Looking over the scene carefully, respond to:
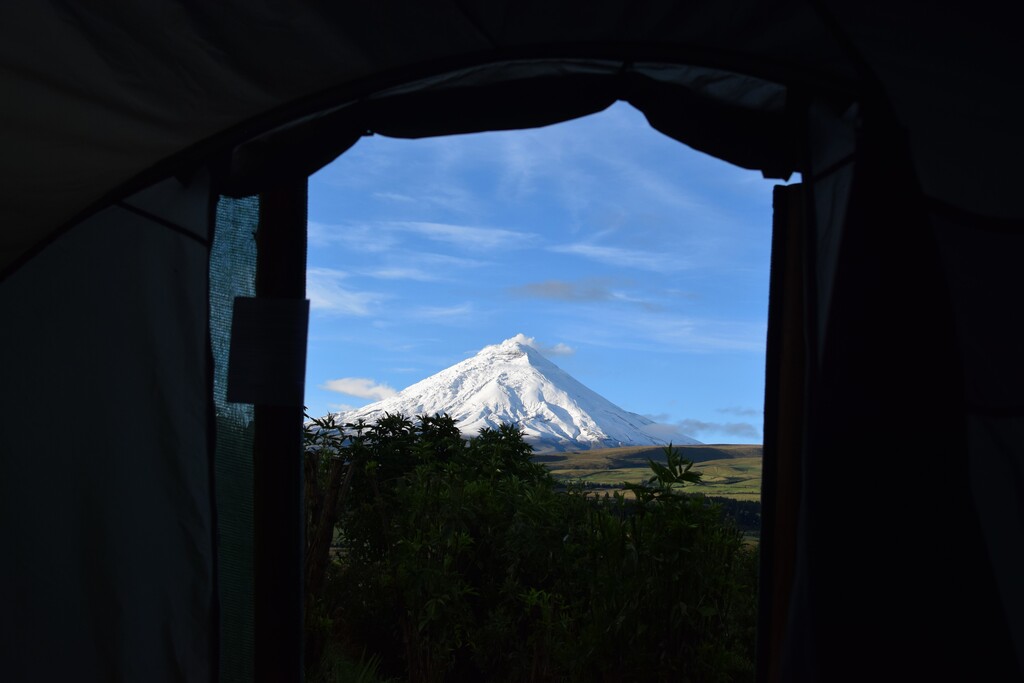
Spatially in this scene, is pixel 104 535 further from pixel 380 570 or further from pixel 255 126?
pixel 380 570

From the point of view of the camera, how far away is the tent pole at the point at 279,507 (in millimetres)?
2430

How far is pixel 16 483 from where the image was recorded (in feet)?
7.57

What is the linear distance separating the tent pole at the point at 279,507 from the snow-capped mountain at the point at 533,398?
9901 cm

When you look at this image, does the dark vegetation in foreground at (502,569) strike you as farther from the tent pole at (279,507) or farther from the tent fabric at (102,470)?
the tent fabric at (102,470)

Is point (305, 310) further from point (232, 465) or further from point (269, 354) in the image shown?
point (232, 465)

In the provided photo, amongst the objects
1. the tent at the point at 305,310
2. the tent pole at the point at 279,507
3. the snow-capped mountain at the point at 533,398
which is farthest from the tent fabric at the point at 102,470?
the snow-capped mountain at the point at 533,398

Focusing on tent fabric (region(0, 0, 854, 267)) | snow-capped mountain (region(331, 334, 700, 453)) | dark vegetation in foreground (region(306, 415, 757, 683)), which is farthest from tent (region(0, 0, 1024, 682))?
snow-capped mountain (region(331, 334, 700, 453))

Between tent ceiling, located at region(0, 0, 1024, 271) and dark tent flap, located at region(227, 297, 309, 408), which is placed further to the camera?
dark tent flap, located at region(227, 297, 309, 408)

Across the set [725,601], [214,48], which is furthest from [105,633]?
[725,601]

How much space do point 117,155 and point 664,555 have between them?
227 centimetres

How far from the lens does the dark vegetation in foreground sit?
306 centimetres

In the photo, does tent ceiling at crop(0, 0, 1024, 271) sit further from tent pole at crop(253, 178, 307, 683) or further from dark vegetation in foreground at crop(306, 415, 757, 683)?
dark vegetation in foreground at crop(306, 415, 757, 683)

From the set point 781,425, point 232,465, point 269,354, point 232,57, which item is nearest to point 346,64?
point 232,57

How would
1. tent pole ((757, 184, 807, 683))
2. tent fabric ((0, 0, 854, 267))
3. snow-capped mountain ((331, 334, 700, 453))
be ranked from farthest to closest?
snow-capped mountain ((331, 334, 700, 453)) < tent pole ((757, 184, 807, 683)) < tent fabric ((0, 0, 854, 267))
